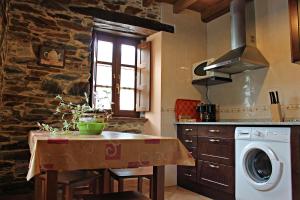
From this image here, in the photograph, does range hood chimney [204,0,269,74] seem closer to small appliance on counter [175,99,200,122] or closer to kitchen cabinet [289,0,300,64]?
kitchen cabinet [289,0,300,64]

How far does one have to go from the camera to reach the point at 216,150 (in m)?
3.01

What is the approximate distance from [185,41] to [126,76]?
3.54ft

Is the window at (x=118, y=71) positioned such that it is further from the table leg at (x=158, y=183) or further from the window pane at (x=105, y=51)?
the table leg at (x=158, y=183)

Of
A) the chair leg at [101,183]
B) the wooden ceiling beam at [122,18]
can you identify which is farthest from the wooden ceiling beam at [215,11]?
the chair leg at [101,183]

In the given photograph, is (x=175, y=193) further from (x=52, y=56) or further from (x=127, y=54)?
(x=52, y=56)

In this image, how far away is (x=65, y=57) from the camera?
329 cm

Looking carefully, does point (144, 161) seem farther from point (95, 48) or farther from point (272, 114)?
point (95, 48)

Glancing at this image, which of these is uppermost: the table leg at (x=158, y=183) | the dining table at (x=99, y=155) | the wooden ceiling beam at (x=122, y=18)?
the wooden ceiling beam at (x=122, y=18)

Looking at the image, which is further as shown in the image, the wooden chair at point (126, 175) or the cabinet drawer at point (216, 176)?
the cabinet drawer at point (216, 176)

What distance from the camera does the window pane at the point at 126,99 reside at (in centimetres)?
395

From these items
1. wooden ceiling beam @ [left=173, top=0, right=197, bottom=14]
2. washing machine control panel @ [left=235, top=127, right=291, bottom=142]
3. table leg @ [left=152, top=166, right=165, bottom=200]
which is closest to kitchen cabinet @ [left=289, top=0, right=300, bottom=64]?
washing machine control panel @ [left=235, top=127, right=291, bottom=142]

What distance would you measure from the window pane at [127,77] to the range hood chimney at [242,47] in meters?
1.23

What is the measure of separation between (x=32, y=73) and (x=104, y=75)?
105cm

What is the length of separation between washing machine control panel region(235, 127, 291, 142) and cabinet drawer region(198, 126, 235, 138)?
11cm
